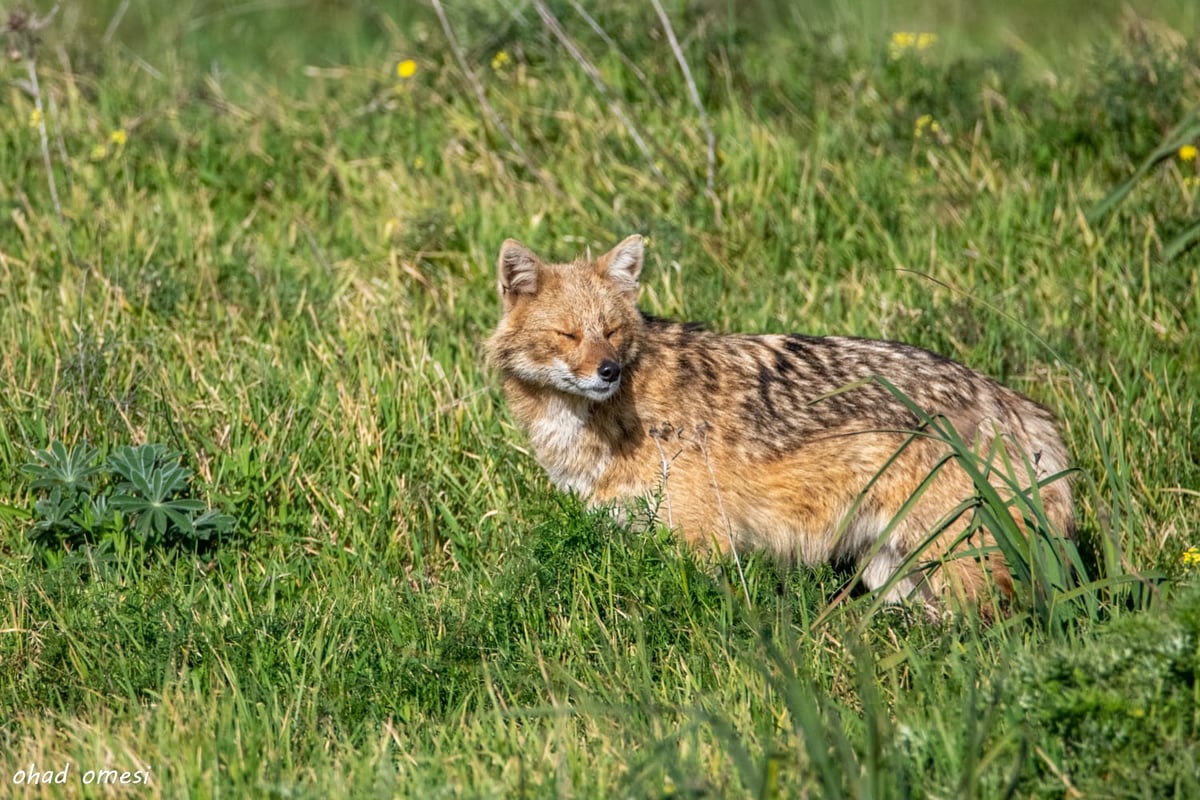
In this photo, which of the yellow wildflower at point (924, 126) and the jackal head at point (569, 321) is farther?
the yellow wildflower at point (924, 126)

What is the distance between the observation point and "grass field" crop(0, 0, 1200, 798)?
161 inches

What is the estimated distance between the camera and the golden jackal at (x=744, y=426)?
575 centimetres

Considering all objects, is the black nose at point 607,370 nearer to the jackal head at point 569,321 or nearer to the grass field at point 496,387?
the jackal head at point 569,321

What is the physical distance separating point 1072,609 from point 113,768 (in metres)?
3.28

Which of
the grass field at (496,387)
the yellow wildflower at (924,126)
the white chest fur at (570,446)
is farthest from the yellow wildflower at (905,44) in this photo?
the white chest fur at (570,446)

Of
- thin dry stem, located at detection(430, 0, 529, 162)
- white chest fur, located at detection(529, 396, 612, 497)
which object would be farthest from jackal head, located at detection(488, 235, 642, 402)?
thin dry stem, located at detection(430, 0, 529, 162)

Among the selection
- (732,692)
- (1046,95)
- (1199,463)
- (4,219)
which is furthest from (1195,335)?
(4,219)

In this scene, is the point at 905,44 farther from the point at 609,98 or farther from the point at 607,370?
the point at 607,370

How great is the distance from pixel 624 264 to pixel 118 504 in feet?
8.39

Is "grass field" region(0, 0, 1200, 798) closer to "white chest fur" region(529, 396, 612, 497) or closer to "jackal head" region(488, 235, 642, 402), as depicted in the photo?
"white chest fur" region(529, 396, 612, 497)

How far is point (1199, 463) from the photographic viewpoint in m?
6.42

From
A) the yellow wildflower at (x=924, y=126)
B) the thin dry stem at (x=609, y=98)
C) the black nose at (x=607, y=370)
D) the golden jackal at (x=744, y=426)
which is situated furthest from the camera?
the yellow wildflower at (x=924, y=126)

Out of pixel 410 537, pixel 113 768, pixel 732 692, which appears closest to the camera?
pixel 113 768

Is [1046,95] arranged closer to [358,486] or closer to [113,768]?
[358,486]
